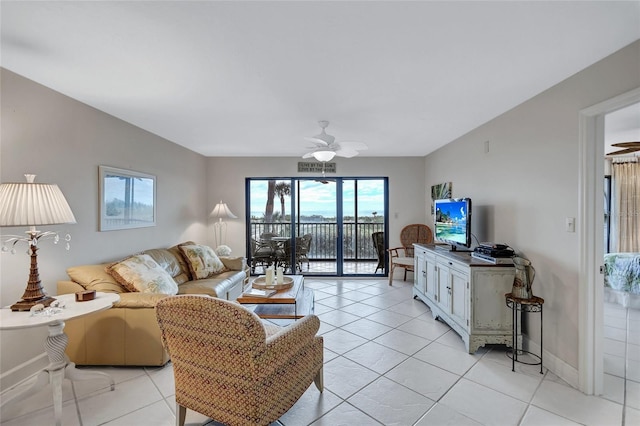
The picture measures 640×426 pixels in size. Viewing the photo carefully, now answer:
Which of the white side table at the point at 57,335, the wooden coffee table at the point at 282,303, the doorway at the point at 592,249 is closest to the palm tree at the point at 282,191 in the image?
the wooden coffee table at the point at 282,303

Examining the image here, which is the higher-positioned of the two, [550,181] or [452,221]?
[550,181]

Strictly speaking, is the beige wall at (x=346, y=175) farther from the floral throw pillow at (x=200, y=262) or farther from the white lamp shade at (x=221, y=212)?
the floral throw pillow at (x=200, y=262)

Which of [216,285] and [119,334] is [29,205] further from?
[216,285]

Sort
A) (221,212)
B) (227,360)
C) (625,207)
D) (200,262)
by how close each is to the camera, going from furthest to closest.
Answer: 1. (625,207)
2. (221,212)
3. (200,262)
4. (227,360)

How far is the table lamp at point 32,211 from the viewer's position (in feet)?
5.90

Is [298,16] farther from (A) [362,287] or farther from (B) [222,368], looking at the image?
(A) [362,287]

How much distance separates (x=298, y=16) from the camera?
5.07 feet

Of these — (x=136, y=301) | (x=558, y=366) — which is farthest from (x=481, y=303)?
(x=136, y=301)

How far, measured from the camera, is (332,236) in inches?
247

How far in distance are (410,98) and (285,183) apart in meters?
3.49

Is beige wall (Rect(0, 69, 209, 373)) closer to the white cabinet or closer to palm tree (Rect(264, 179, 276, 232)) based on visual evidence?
palm tree (Rect(264, 179, 276, 232))

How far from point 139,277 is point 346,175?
12.8 ft

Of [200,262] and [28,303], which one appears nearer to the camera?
[28,303]

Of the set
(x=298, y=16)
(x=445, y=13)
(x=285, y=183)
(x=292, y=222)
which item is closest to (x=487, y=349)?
(x=445, y=13)
